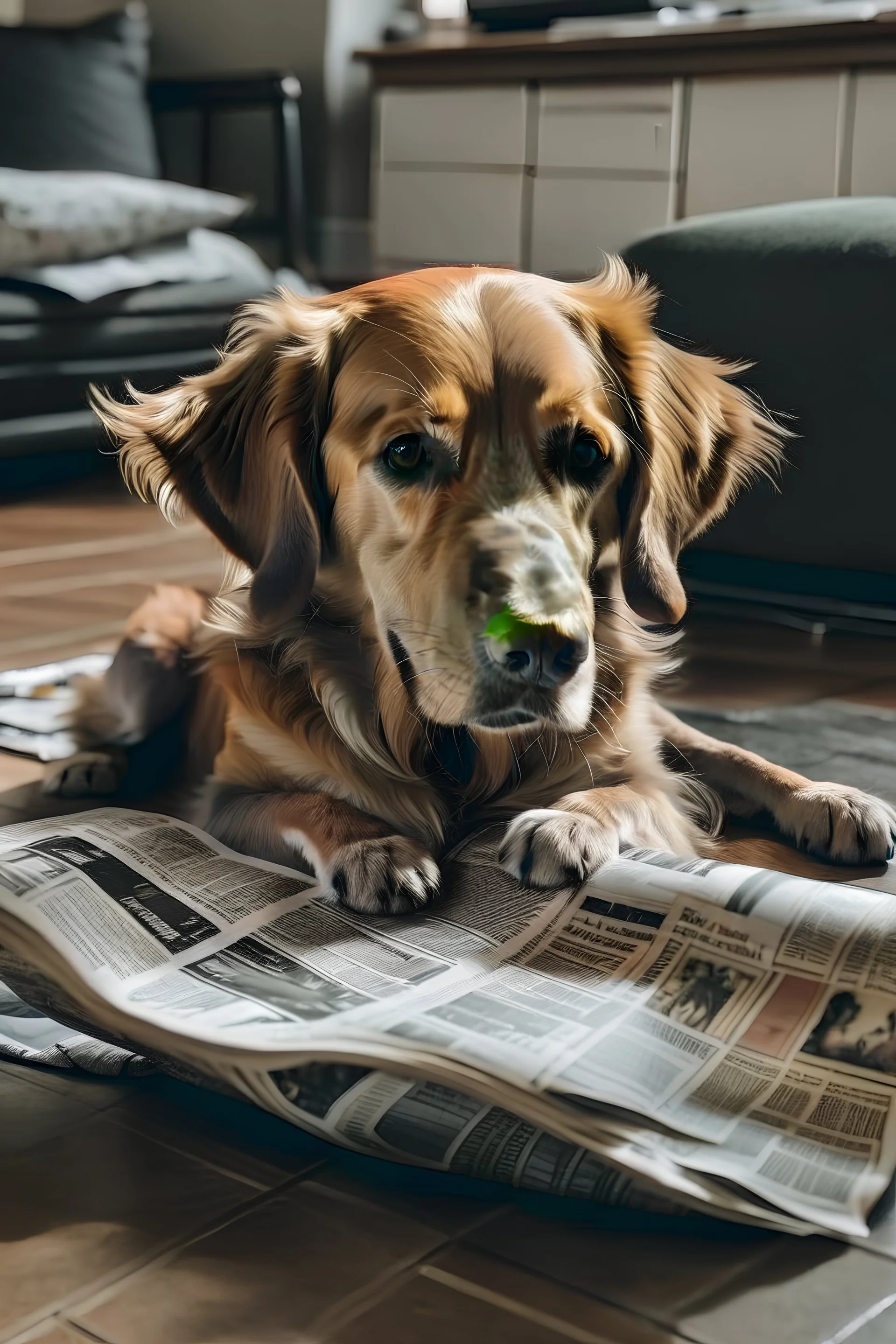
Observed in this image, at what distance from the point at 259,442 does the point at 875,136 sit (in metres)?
3.39

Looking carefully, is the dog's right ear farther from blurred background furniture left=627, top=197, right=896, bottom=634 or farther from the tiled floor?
blurred background furniture left=627, top=197, right=896, bottom=634

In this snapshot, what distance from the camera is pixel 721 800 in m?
1.58

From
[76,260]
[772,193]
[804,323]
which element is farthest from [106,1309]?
[772,193]

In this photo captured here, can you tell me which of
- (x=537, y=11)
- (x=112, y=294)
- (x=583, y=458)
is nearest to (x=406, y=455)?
(x=583, y=458)

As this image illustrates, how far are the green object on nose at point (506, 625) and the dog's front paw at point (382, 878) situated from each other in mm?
208

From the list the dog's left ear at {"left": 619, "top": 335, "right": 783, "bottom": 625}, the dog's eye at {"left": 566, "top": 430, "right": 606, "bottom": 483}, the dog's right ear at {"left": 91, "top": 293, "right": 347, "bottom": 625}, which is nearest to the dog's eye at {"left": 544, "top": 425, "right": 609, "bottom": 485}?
the dog's eye at {"left": 566, "top": 430, "right": 606, "bottom": 483}

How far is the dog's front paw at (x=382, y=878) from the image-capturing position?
47.1 inches

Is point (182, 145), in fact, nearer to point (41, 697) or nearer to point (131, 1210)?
point (41, 697)

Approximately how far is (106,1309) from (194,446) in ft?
2.75

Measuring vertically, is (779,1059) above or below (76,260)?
below

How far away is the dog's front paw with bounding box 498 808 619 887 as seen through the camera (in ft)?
3.97

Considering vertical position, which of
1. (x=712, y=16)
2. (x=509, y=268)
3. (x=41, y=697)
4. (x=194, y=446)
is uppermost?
(x=712, y=16)

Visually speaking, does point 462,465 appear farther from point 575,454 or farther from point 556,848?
point 556,848

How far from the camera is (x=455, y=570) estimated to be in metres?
1.19
